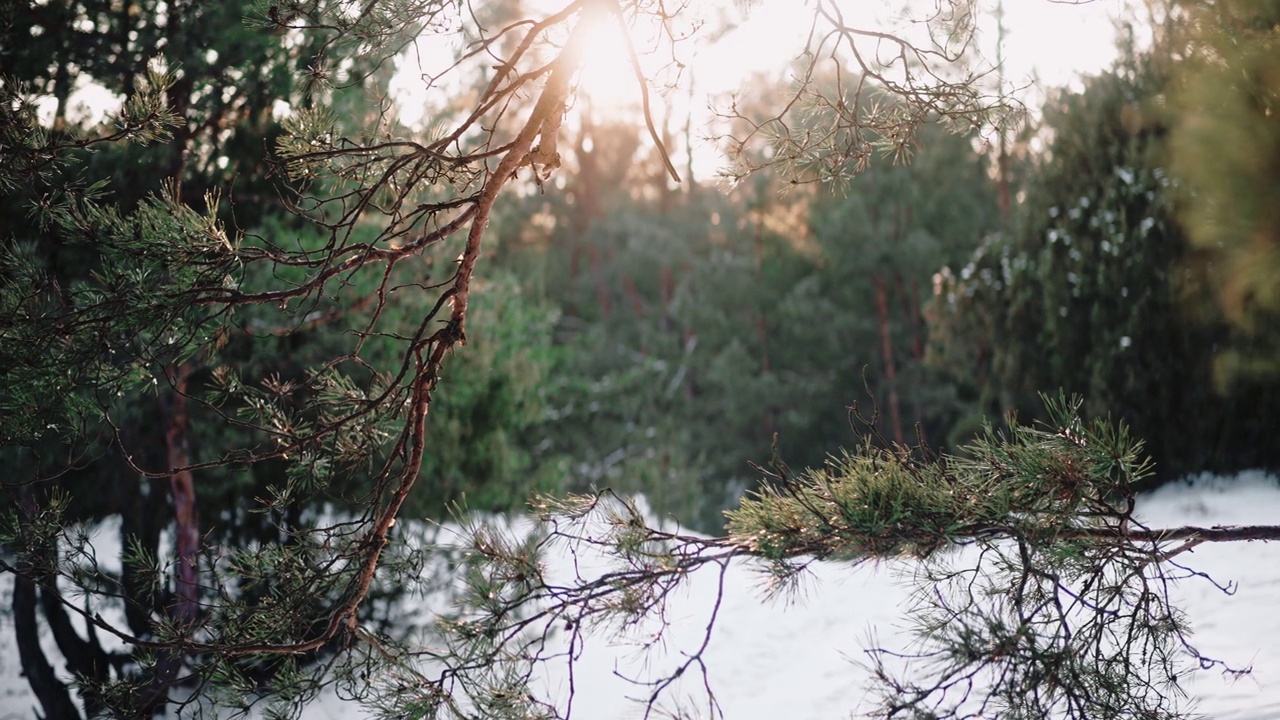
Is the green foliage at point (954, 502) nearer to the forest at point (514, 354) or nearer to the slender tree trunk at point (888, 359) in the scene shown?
the forest at point (514, 354)

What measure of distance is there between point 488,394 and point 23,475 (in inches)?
94.7

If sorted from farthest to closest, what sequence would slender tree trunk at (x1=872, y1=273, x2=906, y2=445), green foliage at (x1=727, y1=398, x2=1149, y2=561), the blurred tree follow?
slender tree trunk at (x1=872, y1=273, x2=906, y2=445)
the blurred tree
green foliage at (x1=727, y1=398, x2=1149, y2=561)

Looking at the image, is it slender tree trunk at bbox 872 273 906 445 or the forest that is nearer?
the forest

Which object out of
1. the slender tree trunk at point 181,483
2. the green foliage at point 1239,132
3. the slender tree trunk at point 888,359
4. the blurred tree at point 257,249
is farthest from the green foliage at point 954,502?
the slender tree trunk at point 888,359

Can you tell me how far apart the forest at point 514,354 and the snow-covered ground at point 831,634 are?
24 cm

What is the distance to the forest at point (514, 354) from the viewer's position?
172cm

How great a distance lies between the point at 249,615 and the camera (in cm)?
185

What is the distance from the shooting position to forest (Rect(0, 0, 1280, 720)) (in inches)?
67.7

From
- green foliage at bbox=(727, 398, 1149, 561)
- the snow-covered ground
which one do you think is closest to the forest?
green foliage at bbox=(727, 398, 1149, 561)

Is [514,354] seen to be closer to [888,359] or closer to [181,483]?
[181,483]

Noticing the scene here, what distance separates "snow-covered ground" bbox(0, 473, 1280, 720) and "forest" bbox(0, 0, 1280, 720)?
242mm

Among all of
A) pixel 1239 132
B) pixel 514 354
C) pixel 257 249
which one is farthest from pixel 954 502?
pixel 514 354

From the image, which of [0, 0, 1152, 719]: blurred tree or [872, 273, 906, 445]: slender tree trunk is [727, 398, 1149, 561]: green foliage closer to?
[0, 0, 1152, 719]: blurred tree

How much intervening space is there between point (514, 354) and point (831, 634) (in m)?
2.29
